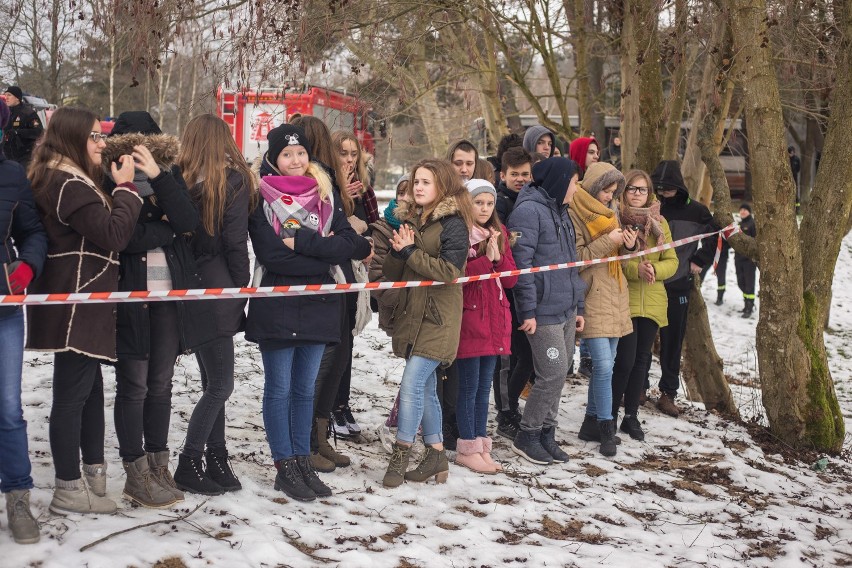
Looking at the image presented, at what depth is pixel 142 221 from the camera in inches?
177

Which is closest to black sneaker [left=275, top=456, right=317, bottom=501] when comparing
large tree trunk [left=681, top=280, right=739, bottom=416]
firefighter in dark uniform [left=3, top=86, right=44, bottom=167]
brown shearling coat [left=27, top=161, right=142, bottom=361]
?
brown shearling coat [left=27, top=161, right=142, bottom=361]

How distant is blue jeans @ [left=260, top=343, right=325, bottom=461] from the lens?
496 cm

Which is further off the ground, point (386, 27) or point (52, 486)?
point (386, 27)

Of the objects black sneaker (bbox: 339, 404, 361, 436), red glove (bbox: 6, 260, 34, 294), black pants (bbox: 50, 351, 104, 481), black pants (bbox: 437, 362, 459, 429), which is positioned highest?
red glove (bbox: 6, 260, 34, 294)

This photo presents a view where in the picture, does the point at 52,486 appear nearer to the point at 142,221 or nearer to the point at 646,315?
the point at 142,221

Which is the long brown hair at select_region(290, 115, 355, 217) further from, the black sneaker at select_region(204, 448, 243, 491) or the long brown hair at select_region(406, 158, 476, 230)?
the black sneaker at select_region(204, 448, 243, 491)

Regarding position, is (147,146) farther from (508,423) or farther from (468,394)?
(508,423)

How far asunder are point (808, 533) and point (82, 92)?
2957cm

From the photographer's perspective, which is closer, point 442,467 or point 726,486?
point 442,467

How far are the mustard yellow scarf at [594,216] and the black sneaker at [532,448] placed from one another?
4.23ft

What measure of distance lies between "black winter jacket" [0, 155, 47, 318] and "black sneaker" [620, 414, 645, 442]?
4587mm

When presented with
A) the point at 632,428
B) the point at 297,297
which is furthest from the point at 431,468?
the point at 632,428

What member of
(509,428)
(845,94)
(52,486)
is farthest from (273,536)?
(845,94)

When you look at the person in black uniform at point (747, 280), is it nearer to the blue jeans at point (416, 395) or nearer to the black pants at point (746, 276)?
the black pants at point (746, 276)
